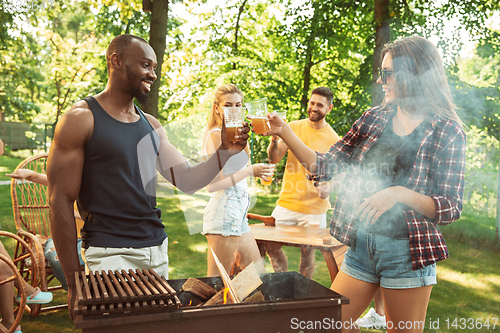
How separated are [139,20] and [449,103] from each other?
9.89 metres

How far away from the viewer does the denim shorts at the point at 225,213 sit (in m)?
2.67

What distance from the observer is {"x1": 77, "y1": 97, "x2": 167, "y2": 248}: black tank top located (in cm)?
169

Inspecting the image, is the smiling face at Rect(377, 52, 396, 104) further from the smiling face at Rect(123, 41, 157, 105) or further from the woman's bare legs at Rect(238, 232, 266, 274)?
the woman's bare legs at Rect(238, 232, 266, 274)

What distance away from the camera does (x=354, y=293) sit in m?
1.84

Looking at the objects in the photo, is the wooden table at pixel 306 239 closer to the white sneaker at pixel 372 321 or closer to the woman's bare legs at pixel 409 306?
the white sneaker at pixel 372 321

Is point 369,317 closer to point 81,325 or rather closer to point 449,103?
point 449,103

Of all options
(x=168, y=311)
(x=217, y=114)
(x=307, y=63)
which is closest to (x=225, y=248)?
(x=217, y=114)

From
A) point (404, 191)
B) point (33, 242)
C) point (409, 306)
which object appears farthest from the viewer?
point (33, 242)

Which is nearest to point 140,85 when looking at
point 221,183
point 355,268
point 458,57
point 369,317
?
point 221,183

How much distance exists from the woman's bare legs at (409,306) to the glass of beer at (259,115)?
40.6 inches

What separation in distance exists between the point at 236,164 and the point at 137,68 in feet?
3.67

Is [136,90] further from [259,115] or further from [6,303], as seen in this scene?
[6,303]

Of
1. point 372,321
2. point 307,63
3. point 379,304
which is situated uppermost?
point 307,63

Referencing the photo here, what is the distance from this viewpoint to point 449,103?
168cm
